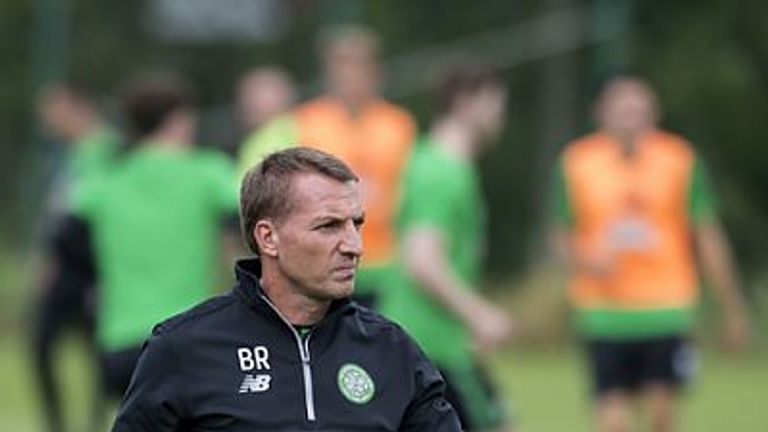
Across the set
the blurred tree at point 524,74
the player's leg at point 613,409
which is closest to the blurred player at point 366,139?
the player's leg at point 613,409

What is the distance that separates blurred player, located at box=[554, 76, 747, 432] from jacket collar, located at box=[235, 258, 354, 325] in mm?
6770

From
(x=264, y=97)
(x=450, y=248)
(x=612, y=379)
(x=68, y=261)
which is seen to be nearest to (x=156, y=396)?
(x=450, y=248)

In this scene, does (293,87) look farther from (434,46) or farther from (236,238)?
(236,238)

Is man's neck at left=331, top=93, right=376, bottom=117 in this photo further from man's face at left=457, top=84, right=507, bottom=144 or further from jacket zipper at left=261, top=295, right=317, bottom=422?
jacket zipper at left=261, top=295, right=317, bottom=422

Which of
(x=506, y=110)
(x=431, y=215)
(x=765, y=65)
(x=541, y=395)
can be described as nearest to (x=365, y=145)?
(x=431, y=215)

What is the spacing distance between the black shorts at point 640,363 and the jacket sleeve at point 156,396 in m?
7.12

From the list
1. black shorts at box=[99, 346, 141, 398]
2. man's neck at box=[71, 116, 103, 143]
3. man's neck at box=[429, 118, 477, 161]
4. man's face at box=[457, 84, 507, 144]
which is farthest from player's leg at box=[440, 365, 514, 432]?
man's neck at box=[71, 116, 103, 143]

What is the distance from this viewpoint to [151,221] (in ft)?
35.6

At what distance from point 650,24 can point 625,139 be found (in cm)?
1233

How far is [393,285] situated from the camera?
1174cm

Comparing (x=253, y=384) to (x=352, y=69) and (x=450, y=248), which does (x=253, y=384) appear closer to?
(x=450, y=248)

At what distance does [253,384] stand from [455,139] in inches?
210

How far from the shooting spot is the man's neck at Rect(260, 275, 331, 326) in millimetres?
6133

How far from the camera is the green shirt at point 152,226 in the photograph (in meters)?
10.8
